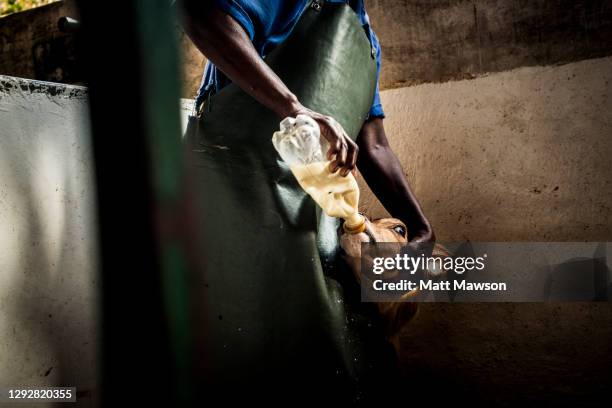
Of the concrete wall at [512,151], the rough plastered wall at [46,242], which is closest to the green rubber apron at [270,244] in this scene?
the rough plastered wall at [46,242]

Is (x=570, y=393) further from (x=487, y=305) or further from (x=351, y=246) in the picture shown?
(x=351, y=246)

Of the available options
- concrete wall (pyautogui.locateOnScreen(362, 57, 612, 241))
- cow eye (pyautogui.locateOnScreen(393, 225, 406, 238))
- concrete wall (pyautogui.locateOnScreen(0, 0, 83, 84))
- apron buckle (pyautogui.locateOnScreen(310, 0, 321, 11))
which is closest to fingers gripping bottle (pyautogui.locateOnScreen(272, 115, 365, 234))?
cow eye (pyautogui.locateOnScreen(393, 225, 406, 238))

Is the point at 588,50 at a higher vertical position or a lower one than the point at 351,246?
higher

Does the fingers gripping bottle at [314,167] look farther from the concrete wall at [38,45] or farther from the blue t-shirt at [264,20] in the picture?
the concrete wall at [38,45]

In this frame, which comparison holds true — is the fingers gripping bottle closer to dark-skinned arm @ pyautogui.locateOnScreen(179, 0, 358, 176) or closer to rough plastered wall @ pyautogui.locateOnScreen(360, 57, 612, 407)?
dark-skinned arm @ pyautogui.locateOnScreen(179, 0, 358, 176)

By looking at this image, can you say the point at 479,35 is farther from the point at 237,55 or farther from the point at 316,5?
the point at 237,55

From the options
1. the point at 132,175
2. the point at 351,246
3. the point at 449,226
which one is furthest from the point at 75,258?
the point at 449,226

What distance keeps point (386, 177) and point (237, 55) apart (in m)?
0.72

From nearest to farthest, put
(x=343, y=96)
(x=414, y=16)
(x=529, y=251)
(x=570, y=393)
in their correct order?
→ (x=343, y=96) → (x=570, y=393) → (x=529, y=251) → (x=414, y=16)

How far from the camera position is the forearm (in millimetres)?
1175

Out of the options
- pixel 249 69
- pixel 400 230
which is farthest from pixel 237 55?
pixel 400 230

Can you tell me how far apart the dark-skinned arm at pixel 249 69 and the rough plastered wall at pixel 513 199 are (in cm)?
103

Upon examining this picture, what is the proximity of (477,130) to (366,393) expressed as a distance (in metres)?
1.22

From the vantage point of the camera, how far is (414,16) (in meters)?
2.14
